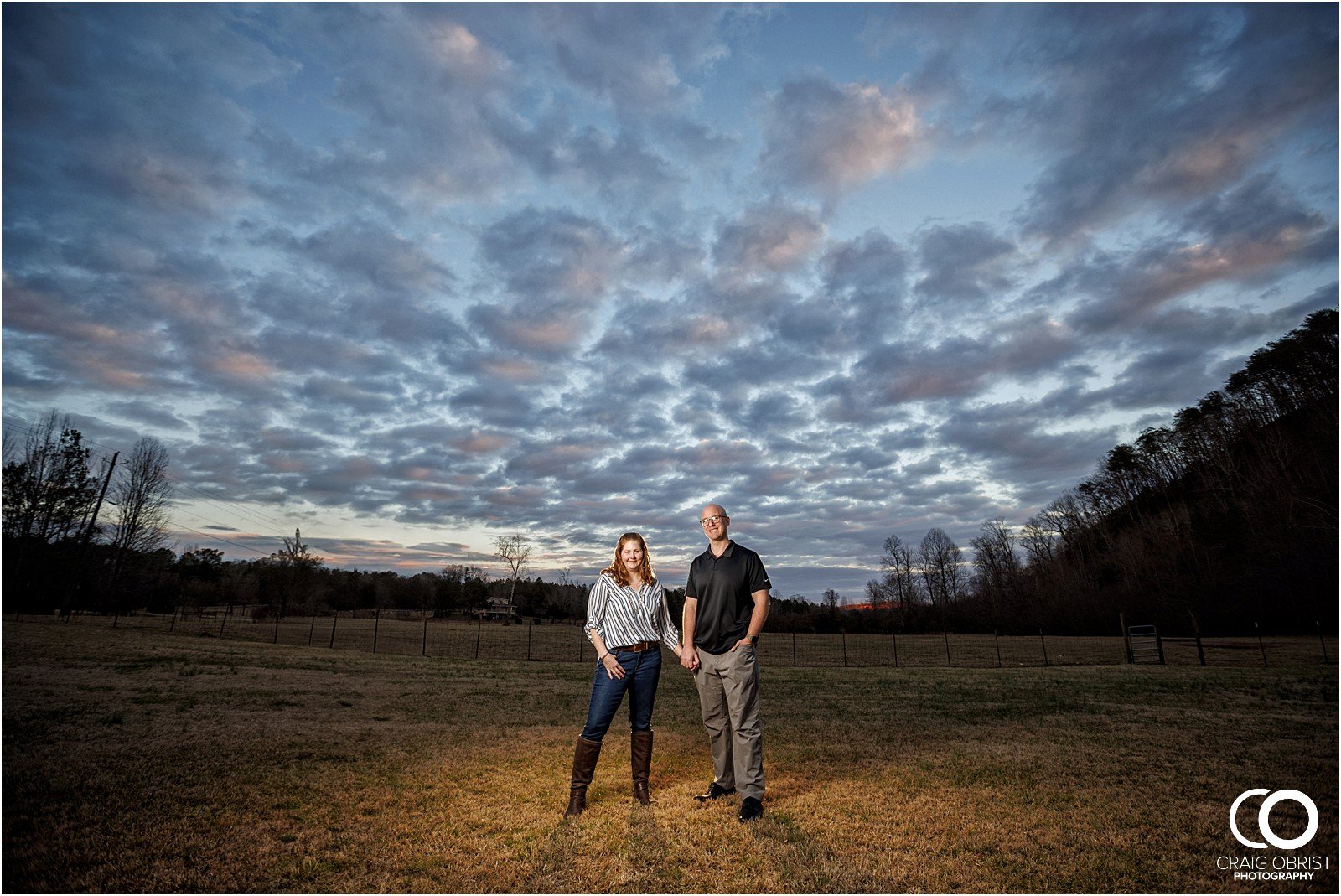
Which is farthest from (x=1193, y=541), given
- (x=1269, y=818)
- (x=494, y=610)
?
(x=494, y=610)

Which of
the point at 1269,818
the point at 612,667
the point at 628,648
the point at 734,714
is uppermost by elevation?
the point at 628,648

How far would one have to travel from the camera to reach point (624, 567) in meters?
4.57

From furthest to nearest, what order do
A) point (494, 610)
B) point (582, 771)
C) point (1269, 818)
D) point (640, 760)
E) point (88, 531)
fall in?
point (494, 610) → point (88, 531) → point (640, 760) → point (582, 771) → point (1269, 818)

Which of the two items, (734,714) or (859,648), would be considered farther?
(859,648)

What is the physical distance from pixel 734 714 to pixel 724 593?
0.87m

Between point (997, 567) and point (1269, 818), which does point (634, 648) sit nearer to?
point (1269, 818)

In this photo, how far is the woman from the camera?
13.9ft

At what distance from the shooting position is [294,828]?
370cm

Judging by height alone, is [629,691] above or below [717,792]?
above

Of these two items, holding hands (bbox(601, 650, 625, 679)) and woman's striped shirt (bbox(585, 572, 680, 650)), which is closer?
holding hands (bbox(601, 650, 625, 679))

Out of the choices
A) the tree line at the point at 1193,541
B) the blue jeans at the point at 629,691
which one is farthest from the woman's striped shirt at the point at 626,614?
the tree line at the point at 1193,541

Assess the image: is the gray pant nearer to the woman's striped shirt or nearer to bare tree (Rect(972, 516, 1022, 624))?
the woman's striped shirt

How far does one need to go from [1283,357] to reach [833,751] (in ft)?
185

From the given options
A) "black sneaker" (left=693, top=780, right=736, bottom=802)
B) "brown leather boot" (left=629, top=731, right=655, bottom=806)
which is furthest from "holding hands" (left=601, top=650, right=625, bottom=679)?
"black sneaker" (left=693, top=780, right=736, bottom=802)
